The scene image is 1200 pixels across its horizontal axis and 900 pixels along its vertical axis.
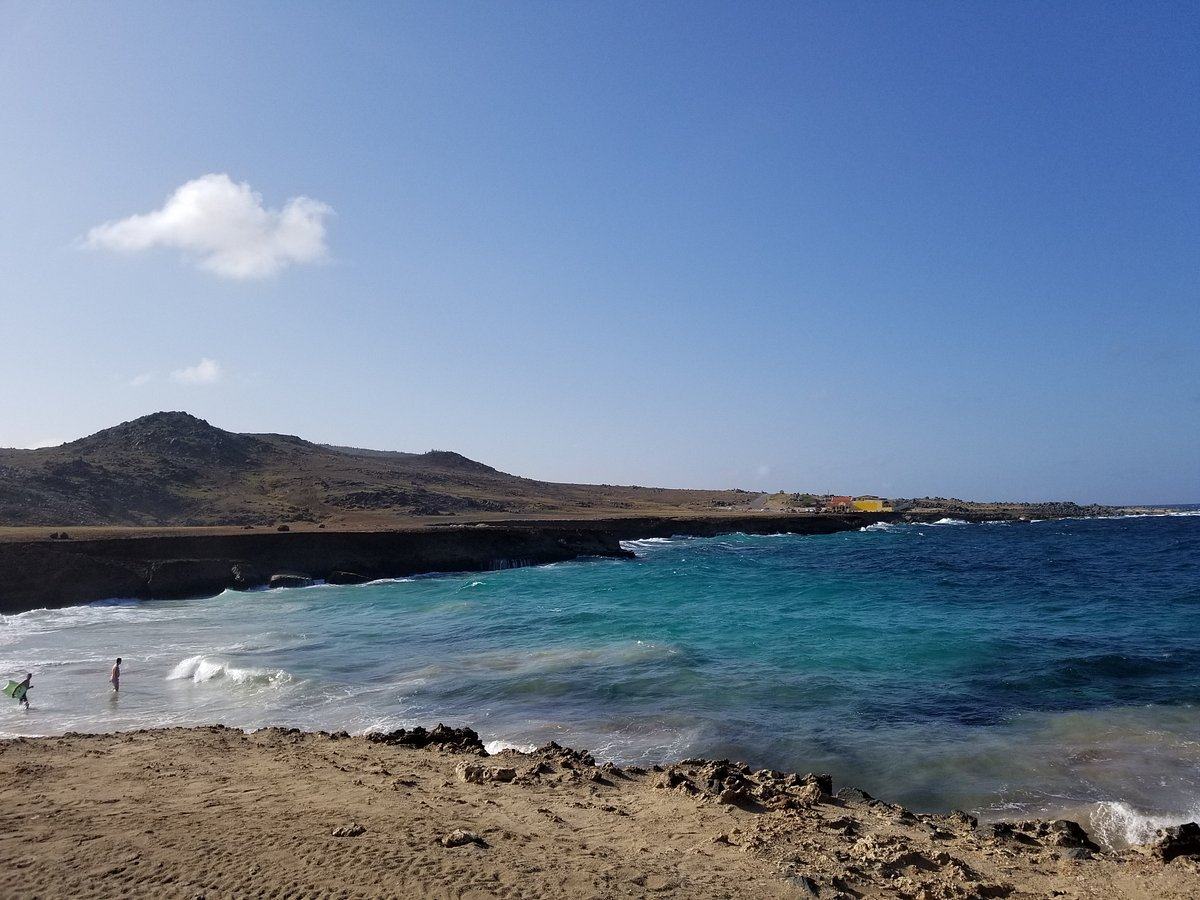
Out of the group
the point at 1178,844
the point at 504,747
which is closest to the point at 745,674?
the point at 504,747

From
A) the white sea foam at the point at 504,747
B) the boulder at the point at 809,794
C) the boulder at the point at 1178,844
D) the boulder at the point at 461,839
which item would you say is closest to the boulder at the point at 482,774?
the white sea foam at the point at 504,747

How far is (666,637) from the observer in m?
18.9

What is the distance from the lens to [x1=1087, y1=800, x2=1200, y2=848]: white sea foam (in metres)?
7.63

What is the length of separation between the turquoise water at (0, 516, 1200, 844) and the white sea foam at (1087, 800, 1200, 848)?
0.09 ft

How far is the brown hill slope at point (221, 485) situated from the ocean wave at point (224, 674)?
3620cm

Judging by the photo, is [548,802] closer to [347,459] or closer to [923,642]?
[923,642]

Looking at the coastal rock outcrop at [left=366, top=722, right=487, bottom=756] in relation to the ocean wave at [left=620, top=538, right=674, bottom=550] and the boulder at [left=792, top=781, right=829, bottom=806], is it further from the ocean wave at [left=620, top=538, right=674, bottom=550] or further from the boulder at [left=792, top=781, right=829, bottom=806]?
the ocean wave at [left=620, top=538, right=674, bottom=550]

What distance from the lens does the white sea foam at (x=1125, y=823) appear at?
763cm

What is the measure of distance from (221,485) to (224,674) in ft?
180

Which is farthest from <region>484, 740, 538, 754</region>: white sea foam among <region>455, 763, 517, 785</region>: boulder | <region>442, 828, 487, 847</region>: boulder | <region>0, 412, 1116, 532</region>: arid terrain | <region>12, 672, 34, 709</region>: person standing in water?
<region>0, 412, 1116, 532</region>: arid terrain

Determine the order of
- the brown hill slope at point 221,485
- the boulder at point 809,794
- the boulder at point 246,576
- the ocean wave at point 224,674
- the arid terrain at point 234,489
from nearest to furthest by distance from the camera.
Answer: the boulder at point 809,794 < the ocean wave at point 224,674 < the boulder at point 246,576 < the arid terrain at point 234,489 < the brown hill slope at point 221,485

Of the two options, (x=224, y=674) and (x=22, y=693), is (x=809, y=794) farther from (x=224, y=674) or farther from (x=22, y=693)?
(x=22, y=693)

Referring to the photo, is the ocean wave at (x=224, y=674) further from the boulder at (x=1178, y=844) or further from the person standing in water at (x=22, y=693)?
the boulder at (x=1178, y=844)

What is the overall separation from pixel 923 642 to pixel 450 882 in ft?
50.6
